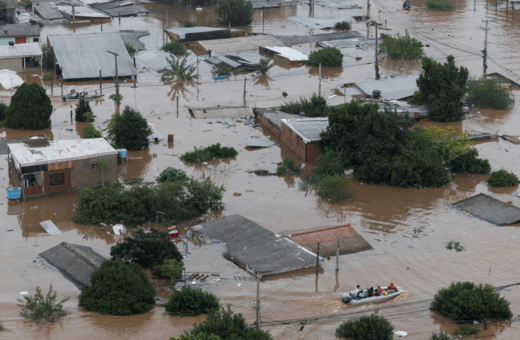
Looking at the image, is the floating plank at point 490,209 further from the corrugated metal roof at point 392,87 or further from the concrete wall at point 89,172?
the corrugated metal roof at point 392,87

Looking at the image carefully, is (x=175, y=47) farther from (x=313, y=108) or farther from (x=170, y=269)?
(x=170, y=269)

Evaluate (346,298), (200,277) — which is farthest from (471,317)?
(200,277)

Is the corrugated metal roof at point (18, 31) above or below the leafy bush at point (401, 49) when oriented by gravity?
above

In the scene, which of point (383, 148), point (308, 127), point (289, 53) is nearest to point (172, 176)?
point (308, 127)

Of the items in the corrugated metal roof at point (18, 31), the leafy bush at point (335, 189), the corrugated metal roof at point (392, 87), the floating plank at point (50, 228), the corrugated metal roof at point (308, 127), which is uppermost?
the corrugated metal roof at point (18, 31)

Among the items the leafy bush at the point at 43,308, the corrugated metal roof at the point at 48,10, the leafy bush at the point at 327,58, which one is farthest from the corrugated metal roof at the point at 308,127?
the corrugated metal roof at the point at 48,10

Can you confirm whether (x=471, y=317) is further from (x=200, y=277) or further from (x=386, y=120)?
(x=386, y=120)

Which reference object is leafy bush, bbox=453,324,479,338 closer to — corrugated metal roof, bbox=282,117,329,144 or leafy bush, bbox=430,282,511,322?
leafy bush, bbox=430,282,511,322
